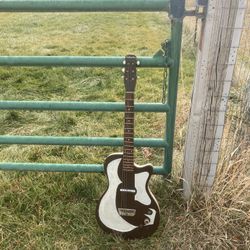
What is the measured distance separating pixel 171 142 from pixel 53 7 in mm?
1226

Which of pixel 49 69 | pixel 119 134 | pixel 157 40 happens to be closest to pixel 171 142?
pixel 119 134

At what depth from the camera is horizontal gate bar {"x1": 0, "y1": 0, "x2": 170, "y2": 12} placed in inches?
89.9

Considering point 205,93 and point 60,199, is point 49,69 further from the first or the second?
point 205,93

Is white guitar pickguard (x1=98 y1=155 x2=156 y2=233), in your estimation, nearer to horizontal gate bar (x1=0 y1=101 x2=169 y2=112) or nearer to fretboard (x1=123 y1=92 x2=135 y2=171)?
fretboard (x1=123 y1=92 x2=135 y2=171)

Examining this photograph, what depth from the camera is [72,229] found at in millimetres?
2768

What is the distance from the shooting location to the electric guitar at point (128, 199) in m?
2.56

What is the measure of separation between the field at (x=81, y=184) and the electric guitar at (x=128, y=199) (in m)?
0.09

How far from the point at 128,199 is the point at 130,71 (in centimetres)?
87

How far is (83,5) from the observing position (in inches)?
90.2

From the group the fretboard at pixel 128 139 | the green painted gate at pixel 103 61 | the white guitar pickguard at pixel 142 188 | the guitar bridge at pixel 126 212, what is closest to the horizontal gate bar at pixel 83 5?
the green painted gate at pixel 103 61

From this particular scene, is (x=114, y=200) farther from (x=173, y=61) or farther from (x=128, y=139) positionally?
(x=173, y=61)

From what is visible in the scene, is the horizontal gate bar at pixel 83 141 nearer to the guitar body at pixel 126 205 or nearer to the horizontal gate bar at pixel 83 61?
the guitar body at pixel 126 205

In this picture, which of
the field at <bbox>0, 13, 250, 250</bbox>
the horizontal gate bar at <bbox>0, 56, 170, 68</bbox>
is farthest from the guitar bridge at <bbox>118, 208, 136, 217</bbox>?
the horizontal gate bar at <bbox>0, 56, 170, 68</bbox>

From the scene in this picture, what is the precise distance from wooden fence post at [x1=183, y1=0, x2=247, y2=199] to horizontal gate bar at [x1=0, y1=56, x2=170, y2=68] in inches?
10.5
